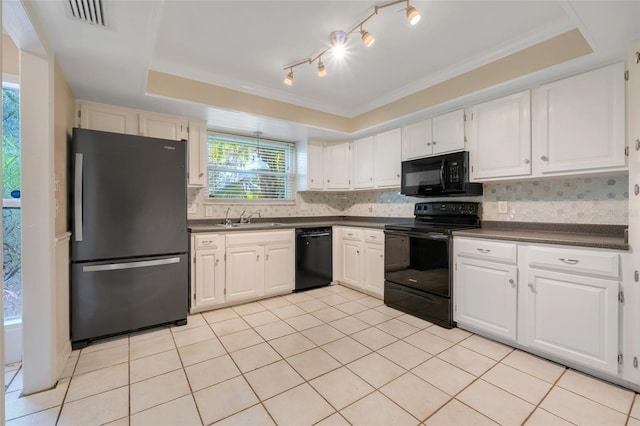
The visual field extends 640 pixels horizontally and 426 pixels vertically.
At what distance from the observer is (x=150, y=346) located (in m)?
2.42

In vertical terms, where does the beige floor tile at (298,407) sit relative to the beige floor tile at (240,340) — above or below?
below

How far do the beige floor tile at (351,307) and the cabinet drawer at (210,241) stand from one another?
1467mm

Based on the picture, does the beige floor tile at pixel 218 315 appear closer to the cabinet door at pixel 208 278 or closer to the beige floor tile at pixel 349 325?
the cabinet door at pixel 208 278

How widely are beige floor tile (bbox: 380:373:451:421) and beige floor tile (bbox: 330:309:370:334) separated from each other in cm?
77

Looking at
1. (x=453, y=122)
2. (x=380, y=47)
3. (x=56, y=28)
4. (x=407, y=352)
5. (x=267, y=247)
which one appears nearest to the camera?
(x=56, y=28)

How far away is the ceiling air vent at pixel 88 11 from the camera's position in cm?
155

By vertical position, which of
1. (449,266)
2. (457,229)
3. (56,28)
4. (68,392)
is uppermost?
(56,28)

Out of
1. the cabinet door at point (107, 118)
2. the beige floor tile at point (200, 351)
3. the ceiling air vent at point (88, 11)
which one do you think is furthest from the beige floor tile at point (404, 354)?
the cabinet door at point (107, 118)

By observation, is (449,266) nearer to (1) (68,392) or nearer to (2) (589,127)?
(2) (589,127)

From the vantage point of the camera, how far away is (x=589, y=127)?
2.15 metres

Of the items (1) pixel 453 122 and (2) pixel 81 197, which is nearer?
(2) pixel 81 197

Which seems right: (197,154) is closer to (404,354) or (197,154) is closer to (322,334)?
(322,334)

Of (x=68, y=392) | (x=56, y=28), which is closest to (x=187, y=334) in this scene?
(x=68, y=392)

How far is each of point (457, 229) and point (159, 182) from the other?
2785mm
